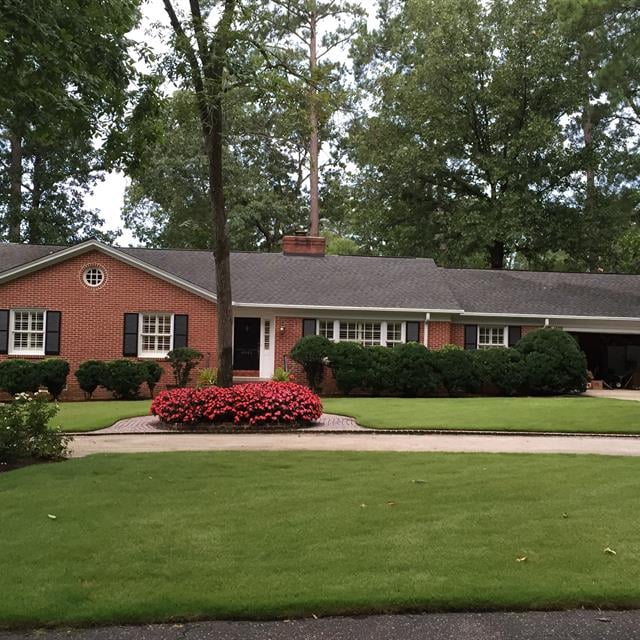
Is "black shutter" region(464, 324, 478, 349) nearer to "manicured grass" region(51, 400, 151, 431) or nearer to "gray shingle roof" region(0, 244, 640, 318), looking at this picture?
"gray shingle roof" region(0, 244, 640, 318)

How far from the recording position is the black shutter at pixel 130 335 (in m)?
21.3

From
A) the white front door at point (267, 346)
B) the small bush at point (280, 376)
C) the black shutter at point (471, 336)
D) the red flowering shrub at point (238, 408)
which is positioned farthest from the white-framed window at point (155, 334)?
the black shutter at point (471, 336)

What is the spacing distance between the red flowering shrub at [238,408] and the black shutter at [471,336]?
34.7 feet

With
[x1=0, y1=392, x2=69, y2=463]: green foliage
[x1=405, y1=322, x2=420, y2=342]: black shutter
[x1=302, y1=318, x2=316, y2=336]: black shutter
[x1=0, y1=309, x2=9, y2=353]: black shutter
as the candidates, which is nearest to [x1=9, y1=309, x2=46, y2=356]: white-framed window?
[x1=0, y1=309, x2=9, y2=353]: black shutter

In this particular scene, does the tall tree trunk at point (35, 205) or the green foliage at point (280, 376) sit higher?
the tall tree trunk at point (35, 205)

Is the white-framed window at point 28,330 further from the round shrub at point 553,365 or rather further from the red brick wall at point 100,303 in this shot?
the round shrub at point 553,365

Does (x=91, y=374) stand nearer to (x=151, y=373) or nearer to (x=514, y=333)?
(x=151, y=373)

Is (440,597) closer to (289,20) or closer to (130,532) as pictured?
(130,532)

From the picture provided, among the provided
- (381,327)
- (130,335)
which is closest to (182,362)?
(130,335)

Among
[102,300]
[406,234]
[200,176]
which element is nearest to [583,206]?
[406,234]

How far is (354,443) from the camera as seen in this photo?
1171cm

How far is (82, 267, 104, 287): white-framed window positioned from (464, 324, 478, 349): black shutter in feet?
39.8

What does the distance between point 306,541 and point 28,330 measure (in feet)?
59.3

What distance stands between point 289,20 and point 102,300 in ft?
63.4
